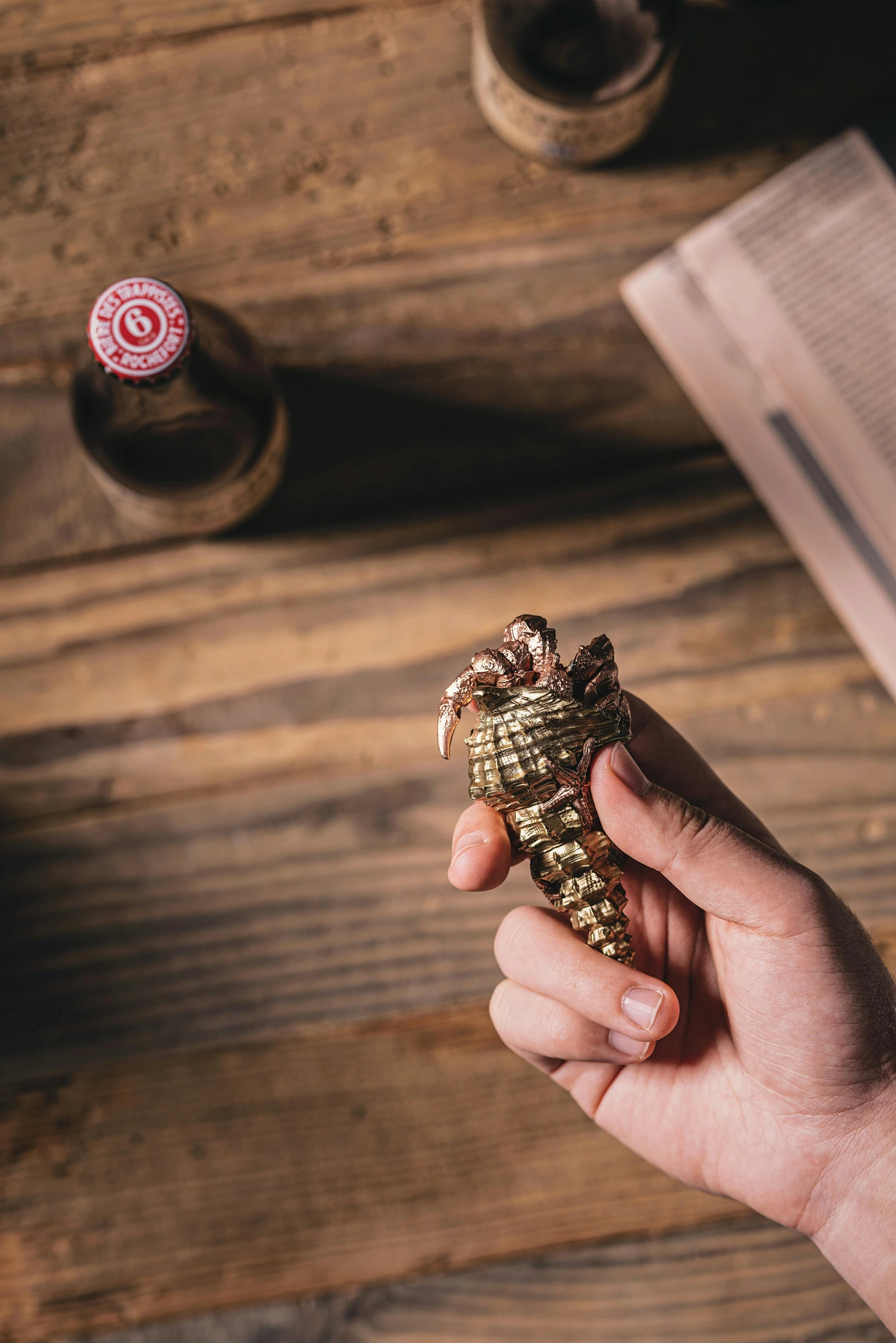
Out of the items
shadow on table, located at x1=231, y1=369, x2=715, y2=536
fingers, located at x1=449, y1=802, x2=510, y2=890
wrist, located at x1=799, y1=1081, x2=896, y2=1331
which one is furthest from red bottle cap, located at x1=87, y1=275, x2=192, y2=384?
wrist, located at x1=799, y1=1081, x2=896, y2=1331

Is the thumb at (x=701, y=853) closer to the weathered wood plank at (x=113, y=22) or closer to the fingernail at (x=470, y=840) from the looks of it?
the fingernail at (x=470, y=840)

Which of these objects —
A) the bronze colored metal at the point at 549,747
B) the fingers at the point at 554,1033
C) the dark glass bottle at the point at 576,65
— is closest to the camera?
the bronze colored metal at the point at 549,747

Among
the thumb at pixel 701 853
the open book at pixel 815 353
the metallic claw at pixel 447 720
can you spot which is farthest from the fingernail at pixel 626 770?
the open book at pixel 815 353

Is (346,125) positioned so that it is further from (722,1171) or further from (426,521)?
(722,1171)

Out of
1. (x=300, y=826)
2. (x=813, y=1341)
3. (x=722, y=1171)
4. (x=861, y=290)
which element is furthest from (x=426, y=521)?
(x=813, y=1341)

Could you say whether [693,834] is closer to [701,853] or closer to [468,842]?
[701,853]

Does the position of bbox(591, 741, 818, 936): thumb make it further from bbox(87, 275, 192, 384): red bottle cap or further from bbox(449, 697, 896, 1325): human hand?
bbox(87, 275, 192, 384): red bottle cap
